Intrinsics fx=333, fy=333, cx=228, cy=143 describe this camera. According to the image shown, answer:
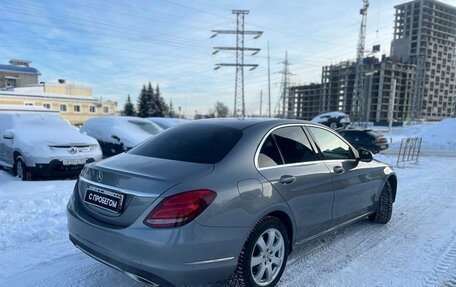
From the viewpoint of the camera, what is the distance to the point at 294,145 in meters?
3.59

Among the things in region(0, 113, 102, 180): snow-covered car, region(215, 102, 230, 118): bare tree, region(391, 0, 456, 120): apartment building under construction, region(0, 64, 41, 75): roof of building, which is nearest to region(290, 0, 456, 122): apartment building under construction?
region(391, 0, 456, 120): apartment building under construction

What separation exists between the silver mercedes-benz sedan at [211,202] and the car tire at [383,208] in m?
1.41

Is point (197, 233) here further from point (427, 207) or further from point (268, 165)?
point (427, 207)

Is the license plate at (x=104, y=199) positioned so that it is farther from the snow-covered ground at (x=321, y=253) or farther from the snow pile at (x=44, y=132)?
the snow pile at (x=44, y=132)

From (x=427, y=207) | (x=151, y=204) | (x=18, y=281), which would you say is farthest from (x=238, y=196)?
(x=427, y=207)

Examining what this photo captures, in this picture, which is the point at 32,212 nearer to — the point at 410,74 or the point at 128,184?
the point at 128,184

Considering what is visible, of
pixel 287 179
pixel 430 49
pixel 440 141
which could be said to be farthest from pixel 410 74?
Result: pixel 287 179

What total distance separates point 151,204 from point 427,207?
5.66 meters

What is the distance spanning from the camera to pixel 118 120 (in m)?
11.4

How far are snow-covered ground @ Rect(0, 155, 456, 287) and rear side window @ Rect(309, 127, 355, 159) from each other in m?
1.10

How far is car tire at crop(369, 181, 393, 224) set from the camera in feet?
16.6

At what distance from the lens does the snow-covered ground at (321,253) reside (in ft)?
10.7

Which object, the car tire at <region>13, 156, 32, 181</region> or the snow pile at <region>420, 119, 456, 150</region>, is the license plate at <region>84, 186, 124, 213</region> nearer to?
the car tire at <region>13, 156, 32, 181</region>

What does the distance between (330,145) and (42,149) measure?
6.22 metres
